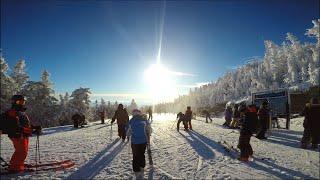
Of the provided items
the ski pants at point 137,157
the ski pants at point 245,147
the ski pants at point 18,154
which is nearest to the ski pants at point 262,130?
the ski pants at point 245,147

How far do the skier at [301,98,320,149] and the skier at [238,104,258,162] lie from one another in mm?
3526

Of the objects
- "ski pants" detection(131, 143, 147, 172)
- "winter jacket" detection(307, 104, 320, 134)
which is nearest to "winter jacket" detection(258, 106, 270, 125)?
"winter jacket" detection(307, 104, 320, 134)

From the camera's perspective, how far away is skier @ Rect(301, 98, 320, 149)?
13.7m

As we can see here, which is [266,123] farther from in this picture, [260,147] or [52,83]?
[52,83]

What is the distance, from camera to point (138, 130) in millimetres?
9961

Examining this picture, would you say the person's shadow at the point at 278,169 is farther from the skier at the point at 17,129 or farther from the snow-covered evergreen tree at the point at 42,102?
the snow-covered evergreen tree at the point at 42,102

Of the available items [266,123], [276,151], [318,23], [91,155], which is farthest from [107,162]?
[318,23]

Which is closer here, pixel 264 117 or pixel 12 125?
pixel 12 125

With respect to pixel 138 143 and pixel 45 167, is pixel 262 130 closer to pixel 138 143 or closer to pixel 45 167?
pixel 138 143

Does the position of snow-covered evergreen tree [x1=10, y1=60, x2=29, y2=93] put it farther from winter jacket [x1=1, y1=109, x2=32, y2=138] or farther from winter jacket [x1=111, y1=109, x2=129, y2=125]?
winter jacket [x1=1, y1=109, x2=32, y2=138]

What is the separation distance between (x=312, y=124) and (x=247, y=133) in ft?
13.1

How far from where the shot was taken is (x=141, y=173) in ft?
32.4

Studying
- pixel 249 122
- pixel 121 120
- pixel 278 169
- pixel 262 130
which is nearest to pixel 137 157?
pixel 278 169

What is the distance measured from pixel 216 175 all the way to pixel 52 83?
54.8 metres
